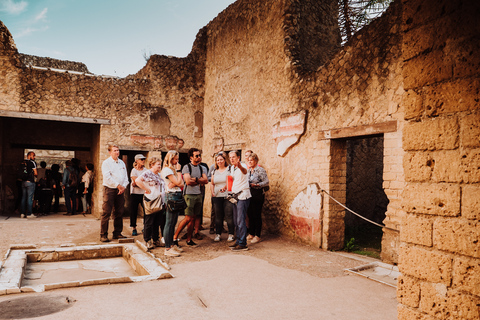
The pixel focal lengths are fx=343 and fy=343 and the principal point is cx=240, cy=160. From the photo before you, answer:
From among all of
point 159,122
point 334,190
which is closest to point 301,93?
point 334,190

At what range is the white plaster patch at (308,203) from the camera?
19.7ft

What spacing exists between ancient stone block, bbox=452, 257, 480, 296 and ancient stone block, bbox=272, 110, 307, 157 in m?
4.71

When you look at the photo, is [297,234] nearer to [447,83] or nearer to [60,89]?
[447,83]

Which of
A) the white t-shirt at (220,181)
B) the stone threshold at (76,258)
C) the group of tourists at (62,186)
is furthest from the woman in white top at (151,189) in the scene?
the group of tourists at (62,186)

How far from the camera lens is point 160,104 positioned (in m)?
9.81

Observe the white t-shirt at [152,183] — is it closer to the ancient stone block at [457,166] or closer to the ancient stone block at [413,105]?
the ancient stone block at [413,105]

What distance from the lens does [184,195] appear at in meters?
5.62

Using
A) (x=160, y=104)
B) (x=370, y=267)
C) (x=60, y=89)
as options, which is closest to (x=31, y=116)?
(x=60, y=89)

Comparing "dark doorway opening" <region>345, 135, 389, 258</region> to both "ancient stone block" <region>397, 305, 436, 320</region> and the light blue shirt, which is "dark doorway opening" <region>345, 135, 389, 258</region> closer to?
the light blue shirt

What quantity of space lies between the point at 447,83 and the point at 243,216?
393 centimetres

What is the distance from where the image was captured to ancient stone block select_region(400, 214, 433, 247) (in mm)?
1980

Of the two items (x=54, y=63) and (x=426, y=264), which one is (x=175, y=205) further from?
(x=54, y=63)

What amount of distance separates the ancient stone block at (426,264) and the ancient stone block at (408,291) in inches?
1.5

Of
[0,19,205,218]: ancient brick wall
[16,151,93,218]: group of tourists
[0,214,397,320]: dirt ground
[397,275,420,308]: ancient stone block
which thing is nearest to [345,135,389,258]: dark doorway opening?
[0,214,397,320]: dirt ground
